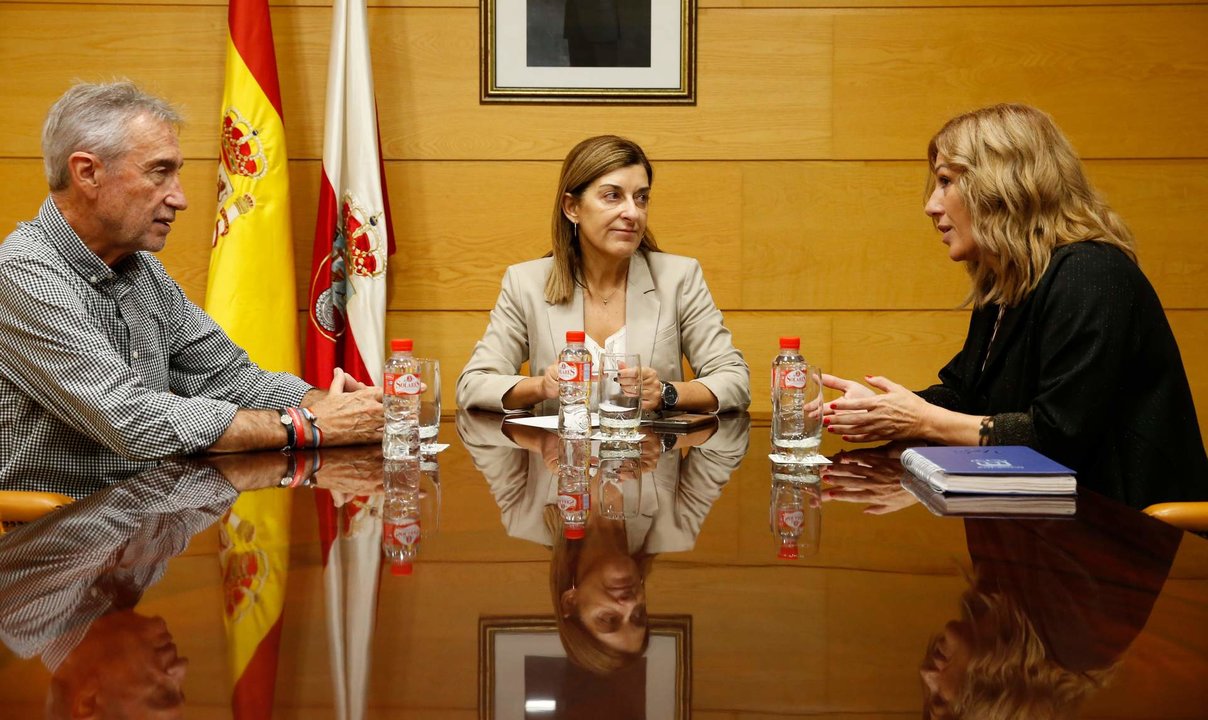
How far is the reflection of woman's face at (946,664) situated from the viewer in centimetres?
77

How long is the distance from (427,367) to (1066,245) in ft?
4.31

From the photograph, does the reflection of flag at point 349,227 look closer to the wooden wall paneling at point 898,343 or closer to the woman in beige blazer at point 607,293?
the woman in beige blazer at point 607,293

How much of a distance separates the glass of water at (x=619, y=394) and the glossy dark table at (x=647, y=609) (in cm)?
48

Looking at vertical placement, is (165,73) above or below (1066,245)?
above

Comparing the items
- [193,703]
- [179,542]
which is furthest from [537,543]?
[193,703]

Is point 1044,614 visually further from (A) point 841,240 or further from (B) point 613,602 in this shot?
(A) point 841,240

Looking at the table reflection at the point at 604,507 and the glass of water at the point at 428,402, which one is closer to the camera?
the table reflection at the point at 604,507

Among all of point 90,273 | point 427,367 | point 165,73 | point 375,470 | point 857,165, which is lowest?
point 375,470

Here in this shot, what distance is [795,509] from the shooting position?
1475 millimetres

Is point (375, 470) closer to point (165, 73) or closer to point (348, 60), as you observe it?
point (348, 60)

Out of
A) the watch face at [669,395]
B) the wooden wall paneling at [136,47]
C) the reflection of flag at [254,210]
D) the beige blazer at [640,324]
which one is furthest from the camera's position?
the wooden wall paneling at [136,47]

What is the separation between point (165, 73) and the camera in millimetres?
3732

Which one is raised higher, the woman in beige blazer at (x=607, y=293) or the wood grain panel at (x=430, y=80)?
the wood grain panel at (x=430, y=80)

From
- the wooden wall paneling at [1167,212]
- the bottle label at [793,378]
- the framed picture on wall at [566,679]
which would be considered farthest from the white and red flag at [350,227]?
the framed picture on wall at [566,679]
